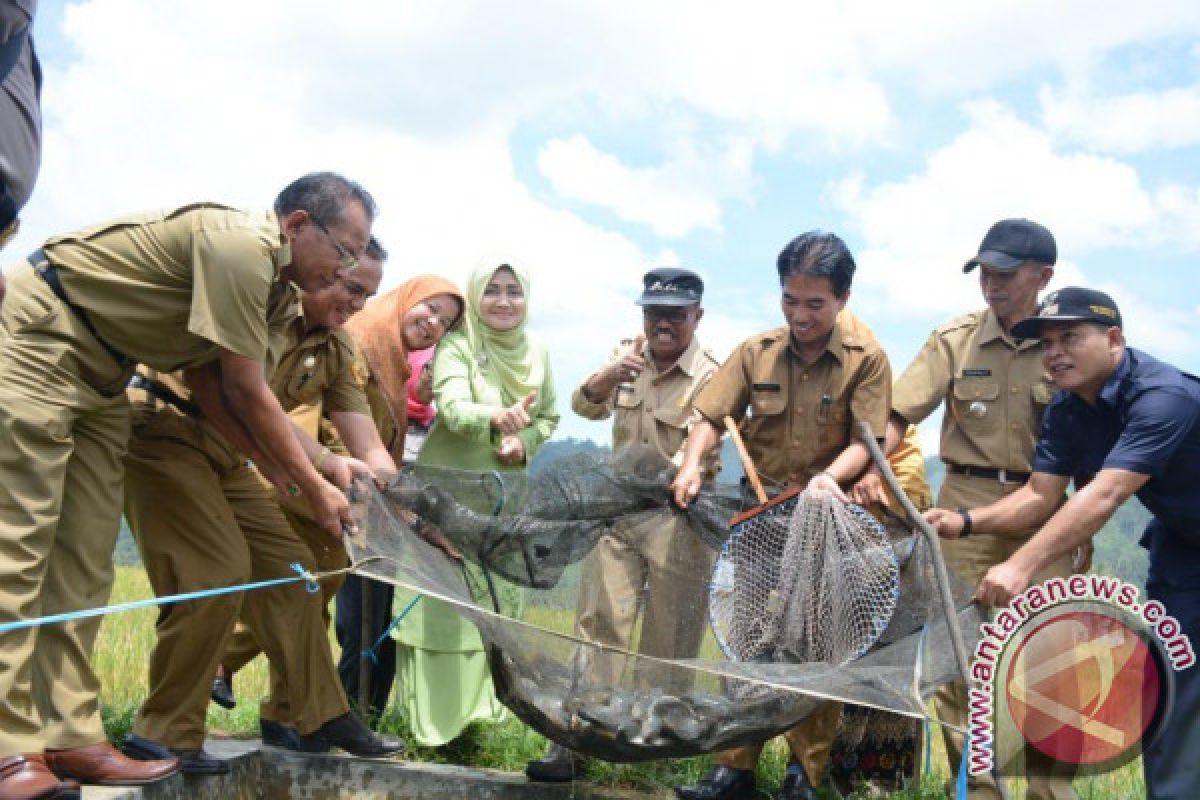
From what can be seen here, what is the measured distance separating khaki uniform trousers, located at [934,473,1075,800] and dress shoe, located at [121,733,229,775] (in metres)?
2.75

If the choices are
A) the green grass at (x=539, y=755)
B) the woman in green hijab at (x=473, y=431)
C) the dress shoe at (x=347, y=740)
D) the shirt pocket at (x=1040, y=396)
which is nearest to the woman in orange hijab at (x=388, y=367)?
the woman in green hijab at (x=473, y=431)

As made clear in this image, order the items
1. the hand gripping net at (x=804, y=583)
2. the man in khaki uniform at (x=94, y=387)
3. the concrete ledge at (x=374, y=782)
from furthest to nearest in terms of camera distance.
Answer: the concrete ledge at (x=374, y=782) → the hand gripping net at (x=804, y=583) → the man in khaki uniform at (x=94, y=387)

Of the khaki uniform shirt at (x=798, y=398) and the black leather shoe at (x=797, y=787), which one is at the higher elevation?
the khaki uniform shirt at (x=798, y=398)

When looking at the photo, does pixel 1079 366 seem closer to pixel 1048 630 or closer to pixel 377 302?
pixel 1048 630

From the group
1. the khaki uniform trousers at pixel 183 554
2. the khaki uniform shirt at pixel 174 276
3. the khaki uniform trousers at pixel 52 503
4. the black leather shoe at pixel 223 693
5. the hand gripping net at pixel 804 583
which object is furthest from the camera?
the black leather shoe at pixel 223 693

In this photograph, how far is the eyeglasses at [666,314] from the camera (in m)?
5.79

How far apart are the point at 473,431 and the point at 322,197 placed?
168cm

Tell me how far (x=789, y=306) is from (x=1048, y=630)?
5.20 ft

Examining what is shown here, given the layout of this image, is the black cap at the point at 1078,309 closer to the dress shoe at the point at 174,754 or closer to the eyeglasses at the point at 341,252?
the eyeglasses at the point at 341,252

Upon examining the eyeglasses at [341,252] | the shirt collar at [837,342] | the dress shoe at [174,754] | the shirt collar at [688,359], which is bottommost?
the dress shoe at [174,754]

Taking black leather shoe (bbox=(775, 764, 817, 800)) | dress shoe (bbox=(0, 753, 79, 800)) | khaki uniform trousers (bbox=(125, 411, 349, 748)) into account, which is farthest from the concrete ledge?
dress shoe (bbox=(0, 753, 79, 800))

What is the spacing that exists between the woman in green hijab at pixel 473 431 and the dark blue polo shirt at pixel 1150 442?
7.53ft

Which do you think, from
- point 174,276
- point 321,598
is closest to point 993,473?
point 321,598

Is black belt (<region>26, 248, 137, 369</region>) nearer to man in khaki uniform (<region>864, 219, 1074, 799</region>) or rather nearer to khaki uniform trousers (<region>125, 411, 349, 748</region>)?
khaki uniform trousers (<region>125, 411, 349, 748</region>)
